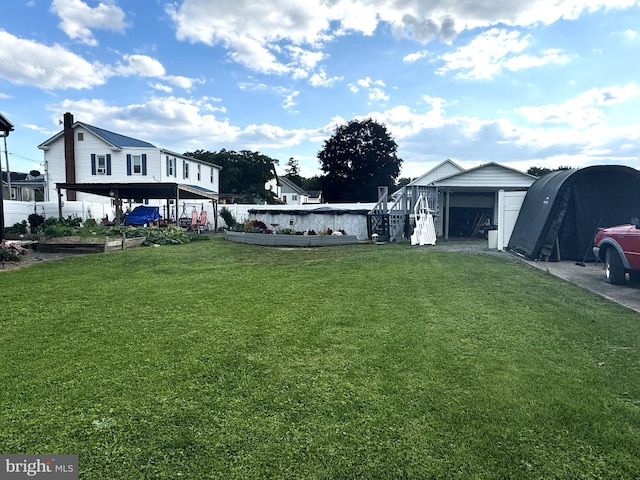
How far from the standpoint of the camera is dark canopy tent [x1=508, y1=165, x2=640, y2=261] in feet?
34.9

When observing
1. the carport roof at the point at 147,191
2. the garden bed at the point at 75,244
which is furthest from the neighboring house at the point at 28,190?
the garden bed at the point at 75,244

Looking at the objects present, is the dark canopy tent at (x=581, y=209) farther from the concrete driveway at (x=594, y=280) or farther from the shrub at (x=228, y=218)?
the shrub at (x=228, y=218)

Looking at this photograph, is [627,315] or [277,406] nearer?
[277,406]

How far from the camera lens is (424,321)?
501 cm

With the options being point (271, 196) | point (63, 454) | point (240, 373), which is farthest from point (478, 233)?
point (271, 196)

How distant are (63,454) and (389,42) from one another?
14420 mm

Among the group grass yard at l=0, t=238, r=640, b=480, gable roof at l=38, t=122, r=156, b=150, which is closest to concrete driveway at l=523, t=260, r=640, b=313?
grass yard at l=0, t=238, r=640, b=480

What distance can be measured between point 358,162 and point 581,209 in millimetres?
36655

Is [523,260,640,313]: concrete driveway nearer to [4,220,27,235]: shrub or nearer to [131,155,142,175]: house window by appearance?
[4,220,27,235]: shrub

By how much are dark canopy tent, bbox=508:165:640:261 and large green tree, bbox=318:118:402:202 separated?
35.1 meters

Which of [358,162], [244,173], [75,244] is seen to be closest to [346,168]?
[358,162]

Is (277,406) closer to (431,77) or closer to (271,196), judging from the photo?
(431,77)

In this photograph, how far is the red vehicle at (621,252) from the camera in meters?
7.11

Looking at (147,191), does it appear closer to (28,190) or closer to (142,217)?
(142,217)
